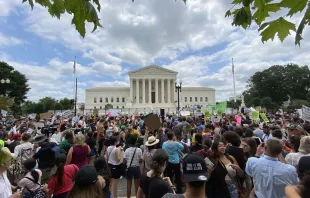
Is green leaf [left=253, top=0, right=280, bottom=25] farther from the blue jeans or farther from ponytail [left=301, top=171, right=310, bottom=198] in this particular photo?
the blue jeans

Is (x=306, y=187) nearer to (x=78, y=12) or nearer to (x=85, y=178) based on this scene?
(x=85, y=178)

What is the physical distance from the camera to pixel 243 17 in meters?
2.34

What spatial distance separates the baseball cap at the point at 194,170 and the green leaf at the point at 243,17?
5.17ft

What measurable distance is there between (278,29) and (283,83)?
6896 cm

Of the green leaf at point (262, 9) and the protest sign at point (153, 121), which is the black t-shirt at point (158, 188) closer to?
→ the green leaf at point (262, 9)

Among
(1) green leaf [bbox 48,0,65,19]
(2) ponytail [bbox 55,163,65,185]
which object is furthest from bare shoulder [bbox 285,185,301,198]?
(2) ponytail [bbox 55,163,65,185]

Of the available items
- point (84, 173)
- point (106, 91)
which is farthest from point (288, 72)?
point (84, 173)

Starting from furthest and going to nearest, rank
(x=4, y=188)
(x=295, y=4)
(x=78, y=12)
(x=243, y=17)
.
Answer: (x=4, y=188) < (x=243, y=17) < (x=78, y=12) < (x=295, y=4)

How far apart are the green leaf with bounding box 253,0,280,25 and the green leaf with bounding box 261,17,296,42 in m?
0.19

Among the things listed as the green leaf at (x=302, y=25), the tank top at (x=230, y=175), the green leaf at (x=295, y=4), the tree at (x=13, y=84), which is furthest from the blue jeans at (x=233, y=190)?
the tree at (x=13, y=84)

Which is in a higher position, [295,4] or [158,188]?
[295,4]

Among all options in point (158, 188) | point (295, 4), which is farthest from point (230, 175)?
point (295, 4)

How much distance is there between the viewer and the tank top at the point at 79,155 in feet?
16.0

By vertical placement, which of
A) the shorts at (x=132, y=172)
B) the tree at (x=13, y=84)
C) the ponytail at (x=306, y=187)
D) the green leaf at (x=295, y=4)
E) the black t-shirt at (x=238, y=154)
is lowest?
the shorts at (x=132, y=172)
